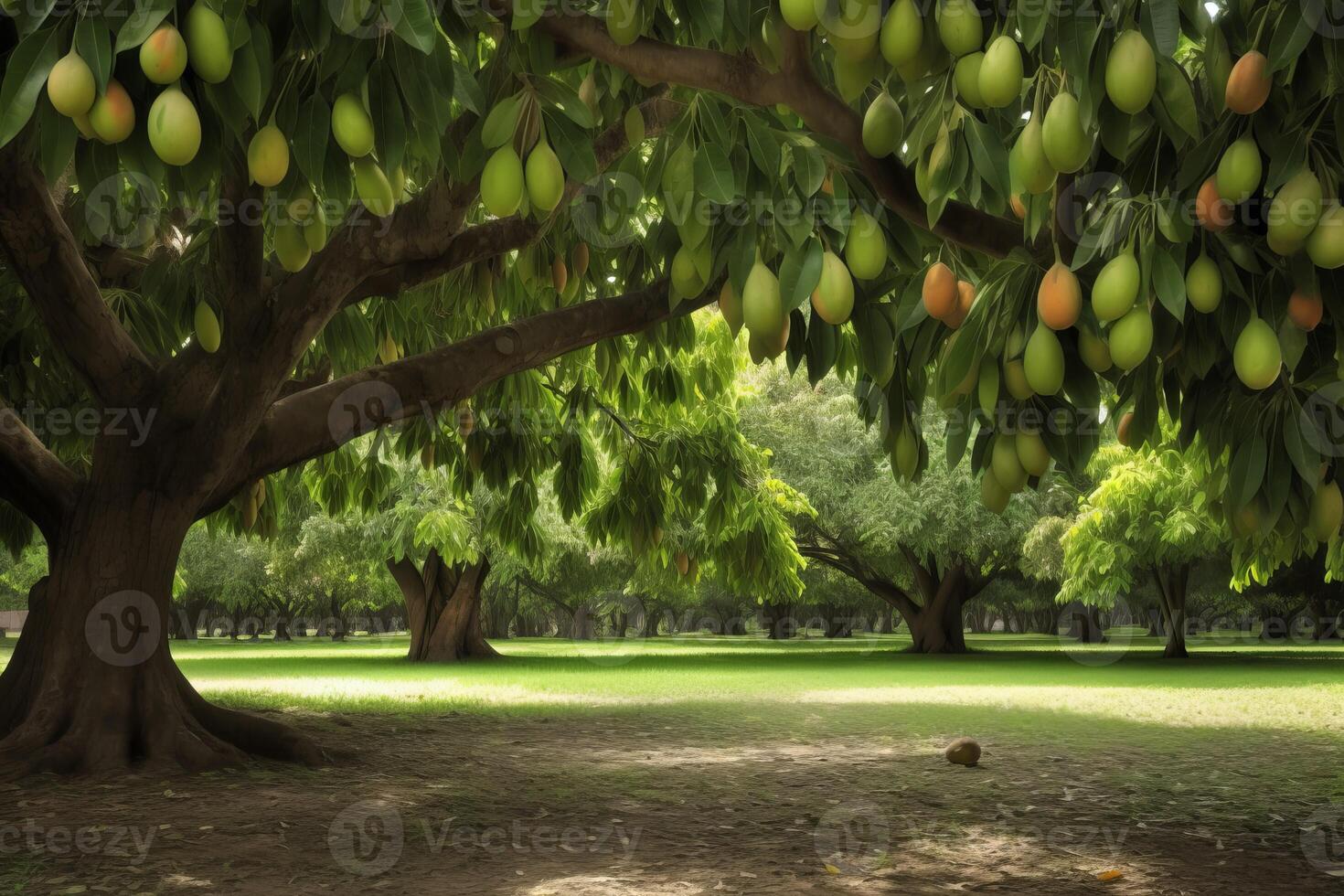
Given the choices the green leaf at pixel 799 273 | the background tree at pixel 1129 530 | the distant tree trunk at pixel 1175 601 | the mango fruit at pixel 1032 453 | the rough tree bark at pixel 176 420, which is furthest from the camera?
the distant tree trunk at pixel 1175 601

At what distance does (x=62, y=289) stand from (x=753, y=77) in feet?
18.4

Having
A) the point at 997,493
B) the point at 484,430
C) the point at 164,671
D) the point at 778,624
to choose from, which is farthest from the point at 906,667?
the point at 778,624

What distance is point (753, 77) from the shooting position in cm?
338

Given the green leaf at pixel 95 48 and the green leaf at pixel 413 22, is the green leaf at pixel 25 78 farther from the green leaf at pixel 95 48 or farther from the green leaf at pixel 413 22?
the green leaf at pixel 413 22

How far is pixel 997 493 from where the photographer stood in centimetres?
337

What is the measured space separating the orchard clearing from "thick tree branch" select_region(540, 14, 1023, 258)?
128 inches

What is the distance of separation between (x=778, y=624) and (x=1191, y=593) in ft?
68.4

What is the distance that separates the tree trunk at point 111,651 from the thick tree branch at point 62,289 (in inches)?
24.8

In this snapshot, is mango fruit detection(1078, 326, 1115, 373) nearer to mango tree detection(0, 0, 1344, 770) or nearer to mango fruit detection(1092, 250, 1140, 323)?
mango tree detection(0, 0, 1344, 770)

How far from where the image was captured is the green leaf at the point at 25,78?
248 cm

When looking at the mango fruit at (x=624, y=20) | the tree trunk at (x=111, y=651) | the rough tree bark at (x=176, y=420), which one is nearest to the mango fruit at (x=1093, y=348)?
the mango fruit at (x=624, y=20)

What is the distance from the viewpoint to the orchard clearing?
216 inches

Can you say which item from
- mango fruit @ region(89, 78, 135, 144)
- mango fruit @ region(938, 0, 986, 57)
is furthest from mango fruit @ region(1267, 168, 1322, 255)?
mango fruit @ region(89, 78, 135, 144)

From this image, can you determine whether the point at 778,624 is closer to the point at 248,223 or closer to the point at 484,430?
the point at 484,430
